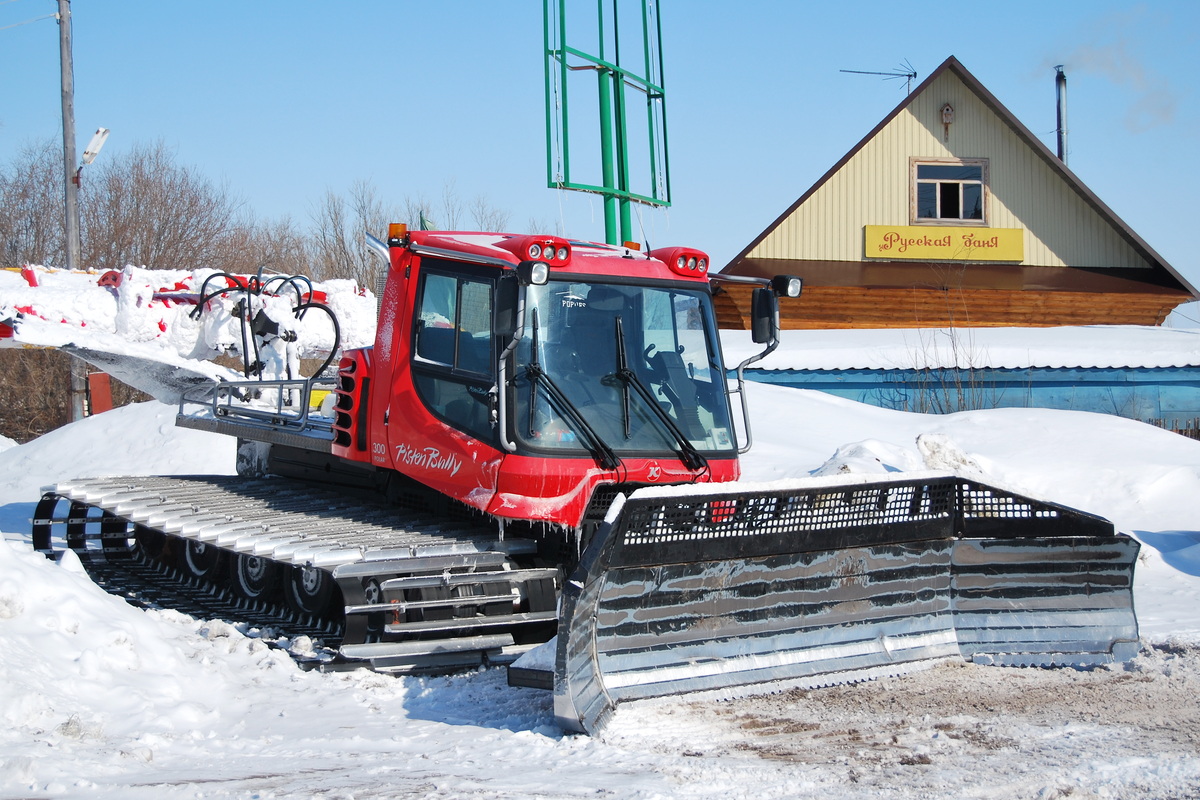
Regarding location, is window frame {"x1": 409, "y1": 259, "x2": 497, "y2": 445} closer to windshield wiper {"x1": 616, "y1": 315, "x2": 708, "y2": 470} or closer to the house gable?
windshield wiper {"x1": 616, "y1": 315, "x2": 708, "y2": 470}

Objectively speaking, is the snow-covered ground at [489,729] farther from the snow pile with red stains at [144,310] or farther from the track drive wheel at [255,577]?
the snow pile with red stains at [144,310]

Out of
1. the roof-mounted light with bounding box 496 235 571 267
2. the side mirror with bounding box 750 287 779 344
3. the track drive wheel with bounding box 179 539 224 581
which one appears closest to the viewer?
the roof-mounted light with bounding box 496 235 571 267

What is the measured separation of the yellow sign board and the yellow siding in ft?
0.69

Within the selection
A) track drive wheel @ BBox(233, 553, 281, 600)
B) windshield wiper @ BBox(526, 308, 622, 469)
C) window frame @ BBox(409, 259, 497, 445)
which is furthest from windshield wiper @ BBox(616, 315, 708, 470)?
track drive wheel @ BBox(233, 553, 281, 600)

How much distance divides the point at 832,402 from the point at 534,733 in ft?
38.0

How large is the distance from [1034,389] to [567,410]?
13.2m

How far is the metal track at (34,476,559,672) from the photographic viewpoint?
5941mm

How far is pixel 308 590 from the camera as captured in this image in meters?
7.24

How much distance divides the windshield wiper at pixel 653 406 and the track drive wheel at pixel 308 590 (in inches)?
86.6

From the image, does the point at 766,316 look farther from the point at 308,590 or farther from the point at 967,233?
the point at 967,233

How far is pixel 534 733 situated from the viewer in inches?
192

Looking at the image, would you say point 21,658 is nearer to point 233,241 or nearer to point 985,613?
point 985,613

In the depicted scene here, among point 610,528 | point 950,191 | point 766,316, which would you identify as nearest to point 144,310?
point 766,316

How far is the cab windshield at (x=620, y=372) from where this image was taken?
6211 millimetres
